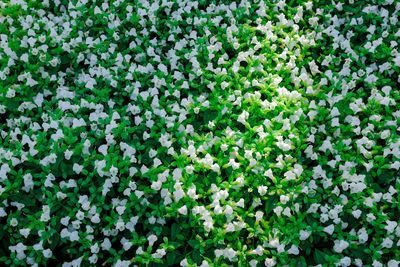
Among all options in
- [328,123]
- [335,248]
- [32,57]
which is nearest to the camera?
[335,248]

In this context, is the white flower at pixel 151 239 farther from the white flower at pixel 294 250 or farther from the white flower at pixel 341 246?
the white flower at pixel 341 246

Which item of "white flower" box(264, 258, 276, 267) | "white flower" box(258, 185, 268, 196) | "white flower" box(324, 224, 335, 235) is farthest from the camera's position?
"white flower" box(258, 185, 268, 196)

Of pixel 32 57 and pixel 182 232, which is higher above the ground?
pixel 32 57

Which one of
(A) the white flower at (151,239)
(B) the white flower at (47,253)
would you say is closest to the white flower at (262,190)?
(A) the white flower at (151,239)

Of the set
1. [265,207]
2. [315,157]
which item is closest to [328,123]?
[315,157]

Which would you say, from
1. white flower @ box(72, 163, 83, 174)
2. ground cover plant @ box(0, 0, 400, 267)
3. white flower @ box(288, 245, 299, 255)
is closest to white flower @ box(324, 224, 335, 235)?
ground cover plant @ box(0, 0, 400, 267)

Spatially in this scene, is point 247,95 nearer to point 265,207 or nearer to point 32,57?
point 265,207

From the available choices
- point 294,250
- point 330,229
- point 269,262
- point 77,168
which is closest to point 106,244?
point 77,168

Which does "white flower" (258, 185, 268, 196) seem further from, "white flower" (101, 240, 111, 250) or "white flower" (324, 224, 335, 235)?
"white flower" (101, 240, 111, 250)

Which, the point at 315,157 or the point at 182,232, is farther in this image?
the point at 315,157
